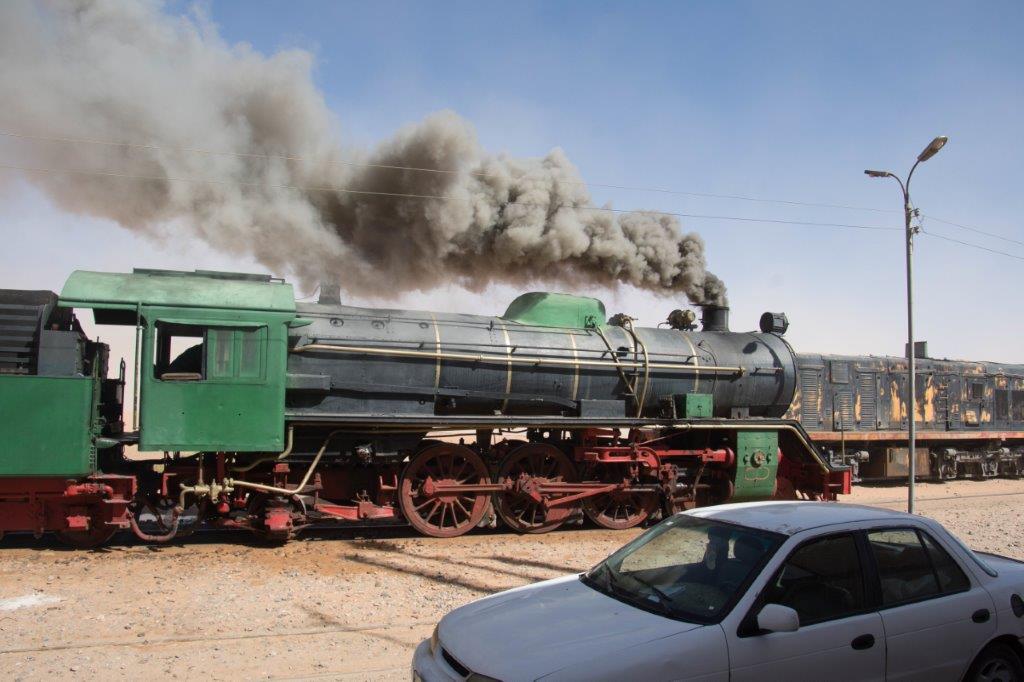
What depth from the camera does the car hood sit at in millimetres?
3602

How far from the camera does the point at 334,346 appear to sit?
948cm

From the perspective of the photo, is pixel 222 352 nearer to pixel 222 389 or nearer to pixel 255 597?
pixel 222 389

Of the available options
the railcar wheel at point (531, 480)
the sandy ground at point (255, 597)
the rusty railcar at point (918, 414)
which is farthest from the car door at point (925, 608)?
the rusty railcar at point (918, 414)

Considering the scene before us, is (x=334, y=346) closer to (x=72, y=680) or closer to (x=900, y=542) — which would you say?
(x=72, y=680)

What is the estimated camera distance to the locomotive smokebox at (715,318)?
519 inches

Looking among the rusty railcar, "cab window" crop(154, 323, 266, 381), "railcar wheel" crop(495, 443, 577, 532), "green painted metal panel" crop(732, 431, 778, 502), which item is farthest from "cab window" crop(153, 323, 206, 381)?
the rusty railcar

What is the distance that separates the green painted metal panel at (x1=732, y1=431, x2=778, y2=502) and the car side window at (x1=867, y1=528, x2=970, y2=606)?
7100 millimetres

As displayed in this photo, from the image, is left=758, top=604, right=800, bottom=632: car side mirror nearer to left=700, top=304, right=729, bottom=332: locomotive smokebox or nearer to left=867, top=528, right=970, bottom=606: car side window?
left=867, top=528, right=970, bottom=606: car side window

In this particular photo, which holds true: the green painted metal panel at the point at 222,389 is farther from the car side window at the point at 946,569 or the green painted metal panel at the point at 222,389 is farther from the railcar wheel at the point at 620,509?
the car side window at the point at 946,569

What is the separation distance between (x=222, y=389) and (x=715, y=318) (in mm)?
8321

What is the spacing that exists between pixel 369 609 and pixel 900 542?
15.1ft

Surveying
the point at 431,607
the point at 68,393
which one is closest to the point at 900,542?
the point at 431,607

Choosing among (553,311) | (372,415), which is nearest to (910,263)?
(553,311)

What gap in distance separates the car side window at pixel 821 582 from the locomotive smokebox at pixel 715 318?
910cm
